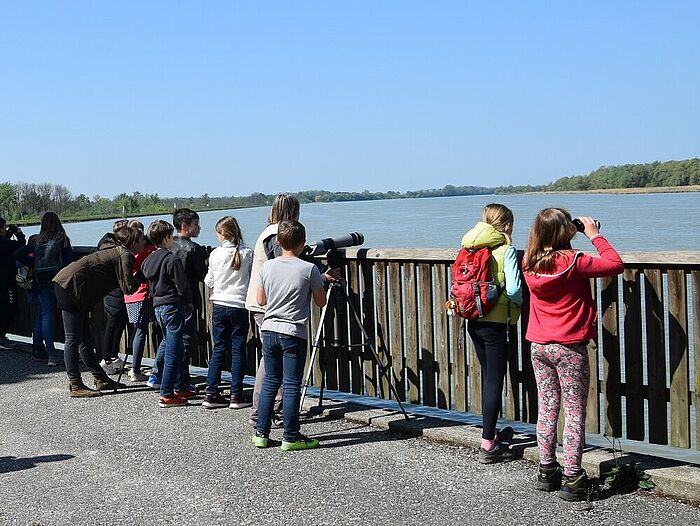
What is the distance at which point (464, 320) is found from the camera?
620 cm

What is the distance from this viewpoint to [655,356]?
5742mm

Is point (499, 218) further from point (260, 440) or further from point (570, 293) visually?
point (260, 440)

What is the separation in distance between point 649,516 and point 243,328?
3.97 m

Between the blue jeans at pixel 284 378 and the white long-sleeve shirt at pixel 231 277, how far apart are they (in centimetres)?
123

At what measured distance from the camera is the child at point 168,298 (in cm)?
789

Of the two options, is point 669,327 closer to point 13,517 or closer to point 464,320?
point 464,320

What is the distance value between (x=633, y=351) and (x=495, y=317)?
2.96ft

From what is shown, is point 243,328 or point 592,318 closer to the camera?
point 592,318

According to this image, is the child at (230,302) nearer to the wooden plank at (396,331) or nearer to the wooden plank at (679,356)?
the wooden plank at (396,331)

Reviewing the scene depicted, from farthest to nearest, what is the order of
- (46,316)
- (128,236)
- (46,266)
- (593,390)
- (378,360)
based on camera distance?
(46,316) < (46,266) < (128,236) < (378,360) < (593,390)

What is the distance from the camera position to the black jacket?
25.8 feet

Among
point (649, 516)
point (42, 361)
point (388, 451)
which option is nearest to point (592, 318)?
point (649, 516)

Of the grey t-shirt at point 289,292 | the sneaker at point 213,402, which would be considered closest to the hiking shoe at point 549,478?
the grey t-shirt at point 289,292

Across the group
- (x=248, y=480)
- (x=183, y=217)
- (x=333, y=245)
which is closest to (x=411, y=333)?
(x=333, y=245)
